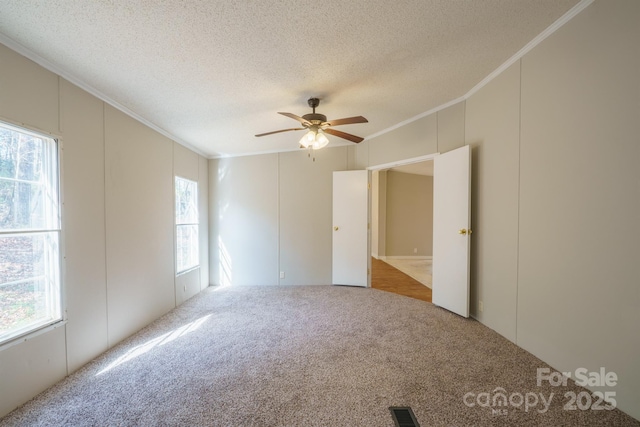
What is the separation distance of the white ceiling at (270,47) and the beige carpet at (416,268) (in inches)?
147

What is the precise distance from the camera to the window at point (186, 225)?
403 centimetres

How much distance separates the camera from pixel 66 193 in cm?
207

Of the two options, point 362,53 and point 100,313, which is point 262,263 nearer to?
point 100,313

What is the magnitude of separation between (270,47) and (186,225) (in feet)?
11.0

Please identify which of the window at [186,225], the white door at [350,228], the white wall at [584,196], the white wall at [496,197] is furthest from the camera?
the white door at [350,228]

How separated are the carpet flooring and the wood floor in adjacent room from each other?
102 cm

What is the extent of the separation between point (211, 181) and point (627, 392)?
568cm

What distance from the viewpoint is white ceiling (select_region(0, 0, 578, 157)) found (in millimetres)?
1562

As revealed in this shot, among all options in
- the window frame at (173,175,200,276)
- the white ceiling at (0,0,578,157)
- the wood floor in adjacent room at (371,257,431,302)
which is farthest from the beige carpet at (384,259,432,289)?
the window frame at (173,175,200,276)

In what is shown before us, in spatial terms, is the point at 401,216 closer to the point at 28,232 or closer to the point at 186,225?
the point at 186,225

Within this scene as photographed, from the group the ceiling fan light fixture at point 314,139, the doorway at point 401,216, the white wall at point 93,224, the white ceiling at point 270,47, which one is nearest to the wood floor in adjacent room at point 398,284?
the doorway at point 401,216

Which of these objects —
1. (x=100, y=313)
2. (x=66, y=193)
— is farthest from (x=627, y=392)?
(x=66, y=193)

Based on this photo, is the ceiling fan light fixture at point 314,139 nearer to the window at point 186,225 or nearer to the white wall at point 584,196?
the white wall at point 584,196

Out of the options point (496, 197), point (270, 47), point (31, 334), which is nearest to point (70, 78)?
point (270, 47)
